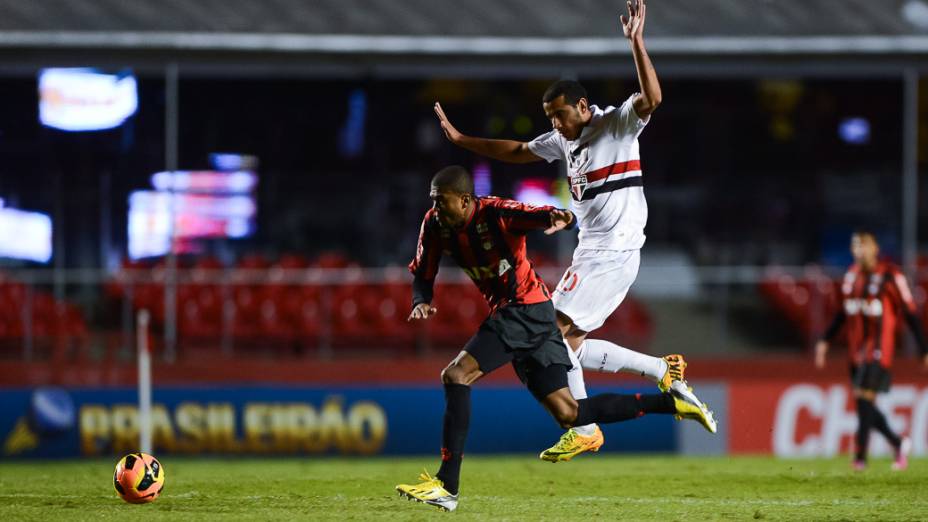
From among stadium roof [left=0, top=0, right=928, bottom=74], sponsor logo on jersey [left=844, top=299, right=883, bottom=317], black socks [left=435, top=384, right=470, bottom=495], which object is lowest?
black socks [left=435, top=384, right=470, bottom=495]

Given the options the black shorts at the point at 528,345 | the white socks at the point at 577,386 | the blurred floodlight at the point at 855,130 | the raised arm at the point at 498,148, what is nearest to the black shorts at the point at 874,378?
→ the white socks at the point at 577,386

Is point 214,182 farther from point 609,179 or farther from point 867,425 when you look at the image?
point 609,179

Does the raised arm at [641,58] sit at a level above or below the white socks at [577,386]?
above

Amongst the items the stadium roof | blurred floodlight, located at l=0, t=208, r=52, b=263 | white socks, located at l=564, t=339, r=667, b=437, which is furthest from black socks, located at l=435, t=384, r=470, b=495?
blurred floodlight, located at l=0, t=208, r=52, b=263

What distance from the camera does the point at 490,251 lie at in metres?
8.30

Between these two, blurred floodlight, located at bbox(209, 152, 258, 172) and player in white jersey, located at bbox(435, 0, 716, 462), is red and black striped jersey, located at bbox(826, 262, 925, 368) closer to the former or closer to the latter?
player in white jersey, located at bbox(435, 0, 716, 462)

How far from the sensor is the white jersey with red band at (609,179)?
9008 mm

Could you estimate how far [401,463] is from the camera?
1482cm

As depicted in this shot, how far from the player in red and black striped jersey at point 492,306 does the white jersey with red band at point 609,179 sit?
32.9 inches

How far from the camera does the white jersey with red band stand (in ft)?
29.6

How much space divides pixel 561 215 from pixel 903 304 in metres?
6.37

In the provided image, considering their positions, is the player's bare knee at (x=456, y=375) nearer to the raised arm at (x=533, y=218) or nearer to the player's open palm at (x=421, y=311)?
the player's open palm at (x=421, y=311)

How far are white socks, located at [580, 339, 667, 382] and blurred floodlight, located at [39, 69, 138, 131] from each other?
449 inches

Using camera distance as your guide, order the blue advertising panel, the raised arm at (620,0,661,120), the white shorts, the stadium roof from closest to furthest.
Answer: the raised arm at (620,0,661,120)
the white shorts
the blue advertising panel
the stadium roof
